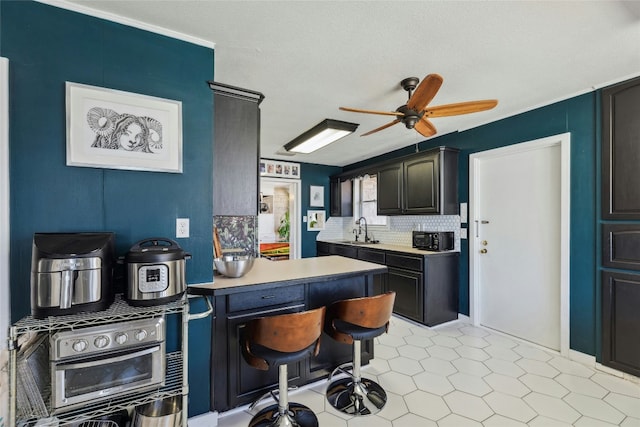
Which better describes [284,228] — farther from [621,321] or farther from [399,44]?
[621,321]

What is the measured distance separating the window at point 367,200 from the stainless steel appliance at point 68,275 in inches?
167

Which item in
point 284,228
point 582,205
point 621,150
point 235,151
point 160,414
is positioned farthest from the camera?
point 284,228

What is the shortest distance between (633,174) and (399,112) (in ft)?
6.32

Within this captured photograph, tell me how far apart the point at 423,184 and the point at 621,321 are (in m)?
2.26

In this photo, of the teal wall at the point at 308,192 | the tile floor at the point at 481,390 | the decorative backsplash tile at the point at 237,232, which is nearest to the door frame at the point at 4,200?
the tile floor at the point at 481,390

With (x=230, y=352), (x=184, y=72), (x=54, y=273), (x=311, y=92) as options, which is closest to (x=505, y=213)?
(x=311, y=92)

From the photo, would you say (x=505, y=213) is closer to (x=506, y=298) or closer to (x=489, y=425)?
(x=506, y=298)

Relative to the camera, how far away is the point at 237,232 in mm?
3307

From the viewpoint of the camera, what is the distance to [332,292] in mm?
2371

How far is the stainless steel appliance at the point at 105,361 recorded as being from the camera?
1.27 metres

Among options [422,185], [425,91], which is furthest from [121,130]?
[422,185]

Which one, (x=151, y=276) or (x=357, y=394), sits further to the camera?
(x=357, y=394)

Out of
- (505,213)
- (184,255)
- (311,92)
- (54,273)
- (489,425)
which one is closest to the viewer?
(54,273)

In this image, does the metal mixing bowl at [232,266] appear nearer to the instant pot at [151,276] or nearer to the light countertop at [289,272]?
the light countertop at [289,272]
